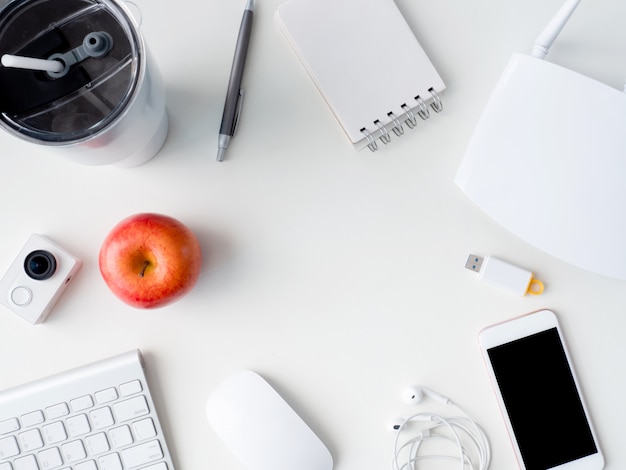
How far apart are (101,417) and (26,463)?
0.10 m

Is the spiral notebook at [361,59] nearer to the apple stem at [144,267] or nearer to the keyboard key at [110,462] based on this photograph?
the apple stem at [144,267]

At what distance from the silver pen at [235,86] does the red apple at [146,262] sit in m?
0.12

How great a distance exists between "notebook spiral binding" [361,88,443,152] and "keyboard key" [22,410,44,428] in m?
0.49

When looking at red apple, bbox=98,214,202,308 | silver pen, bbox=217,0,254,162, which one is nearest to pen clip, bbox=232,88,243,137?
silver pen, bbox=217,0,254,162

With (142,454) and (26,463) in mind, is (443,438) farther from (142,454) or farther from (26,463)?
(26,463)

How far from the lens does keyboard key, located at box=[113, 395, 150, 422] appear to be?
68 cm

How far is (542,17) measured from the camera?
0.72 meters

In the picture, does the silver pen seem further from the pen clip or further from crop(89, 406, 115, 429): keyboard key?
crop(89, 406, 115, 429): keyboard key

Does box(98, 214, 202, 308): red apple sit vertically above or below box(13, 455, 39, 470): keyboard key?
above

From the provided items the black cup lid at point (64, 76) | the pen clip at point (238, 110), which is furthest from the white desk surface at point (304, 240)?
the black cup lid at point (64, 76)

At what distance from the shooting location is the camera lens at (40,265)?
68cm

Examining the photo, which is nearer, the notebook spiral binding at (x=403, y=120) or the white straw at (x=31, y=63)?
the white straw at (x=31, y=63)

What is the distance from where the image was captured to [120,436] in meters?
0.68

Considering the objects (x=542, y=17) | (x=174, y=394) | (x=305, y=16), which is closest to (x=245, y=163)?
(x=305, y=16)
